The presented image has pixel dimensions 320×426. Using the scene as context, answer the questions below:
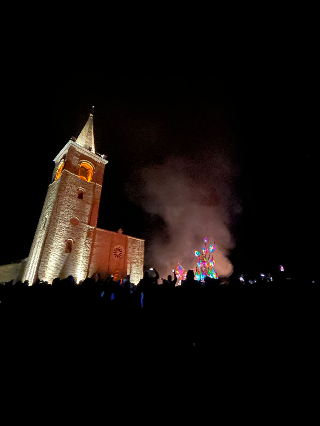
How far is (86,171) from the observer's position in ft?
85.8

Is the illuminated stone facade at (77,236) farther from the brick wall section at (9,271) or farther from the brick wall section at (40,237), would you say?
the brick wall section at (9,271)

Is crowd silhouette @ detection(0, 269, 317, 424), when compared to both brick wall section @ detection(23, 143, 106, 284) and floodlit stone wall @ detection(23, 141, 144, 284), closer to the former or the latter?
brick wall section @ detection(23, 143, 106, 284)

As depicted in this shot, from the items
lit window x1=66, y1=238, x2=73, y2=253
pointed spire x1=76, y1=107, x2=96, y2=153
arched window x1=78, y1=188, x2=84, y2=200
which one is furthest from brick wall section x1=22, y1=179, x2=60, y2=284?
pointed spire x1=76, y1=107, x2=96, y2=153

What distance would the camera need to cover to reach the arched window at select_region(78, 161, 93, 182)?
25.6m

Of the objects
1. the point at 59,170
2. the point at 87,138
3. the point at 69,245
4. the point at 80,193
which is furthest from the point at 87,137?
the point at 69,245

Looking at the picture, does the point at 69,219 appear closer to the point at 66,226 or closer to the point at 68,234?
the point at 66,226

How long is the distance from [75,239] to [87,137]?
47.9ft

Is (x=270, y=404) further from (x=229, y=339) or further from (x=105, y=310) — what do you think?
(x=105, y=310)

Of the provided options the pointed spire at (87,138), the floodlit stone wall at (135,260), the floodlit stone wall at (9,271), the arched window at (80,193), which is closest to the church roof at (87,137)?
the pointed spire at (87,138)

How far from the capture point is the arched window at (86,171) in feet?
83.9

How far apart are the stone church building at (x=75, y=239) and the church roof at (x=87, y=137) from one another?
2.88m

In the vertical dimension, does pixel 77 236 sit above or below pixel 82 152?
below

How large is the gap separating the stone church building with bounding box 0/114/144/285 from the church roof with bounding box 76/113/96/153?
288 centimetres

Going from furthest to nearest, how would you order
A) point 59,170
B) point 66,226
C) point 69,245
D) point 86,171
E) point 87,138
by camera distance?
point 87,138, point 86,171, point 59,170, point 66,226, point 69,245
